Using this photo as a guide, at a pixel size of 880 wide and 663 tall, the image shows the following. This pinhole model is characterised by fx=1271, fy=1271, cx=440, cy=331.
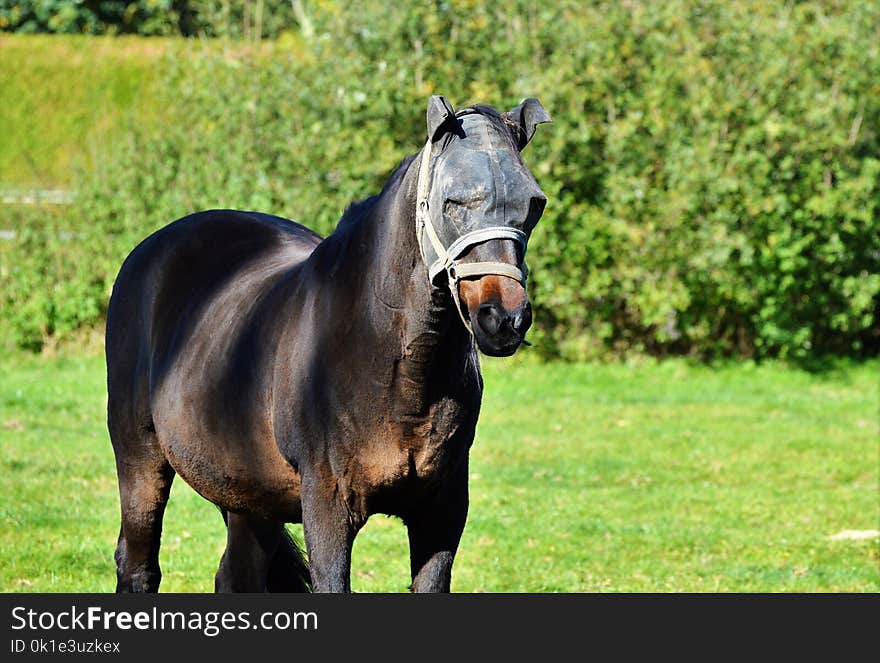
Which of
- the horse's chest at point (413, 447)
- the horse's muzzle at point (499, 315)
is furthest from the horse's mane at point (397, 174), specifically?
the horse's chest at point (413, 447)

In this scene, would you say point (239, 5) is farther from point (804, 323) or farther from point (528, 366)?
point (804, 323)

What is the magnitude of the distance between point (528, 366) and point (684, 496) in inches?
189

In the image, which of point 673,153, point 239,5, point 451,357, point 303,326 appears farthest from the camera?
point 239,5

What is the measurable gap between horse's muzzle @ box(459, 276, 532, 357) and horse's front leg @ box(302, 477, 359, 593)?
0.87 metres

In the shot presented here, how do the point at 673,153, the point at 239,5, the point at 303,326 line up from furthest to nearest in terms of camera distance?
the point at 239,5
the point at 673,153
the point at 303,326

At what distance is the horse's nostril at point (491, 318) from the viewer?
10.9 feet

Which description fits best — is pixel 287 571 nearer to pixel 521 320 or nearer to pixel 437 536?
pixel 437 536

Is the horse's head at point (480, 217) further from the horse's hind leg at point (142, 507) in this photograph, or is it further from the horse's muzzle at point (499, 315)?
the horse's hind leg at point (142, 507)

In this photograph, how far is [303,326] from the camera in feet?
13.5

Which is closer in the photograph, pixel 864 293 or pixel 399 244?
pixel 399 244

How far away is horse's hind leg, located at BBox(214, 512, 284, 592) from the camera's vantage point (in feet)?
17.5

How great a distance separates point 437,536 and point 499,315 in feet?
3.60
